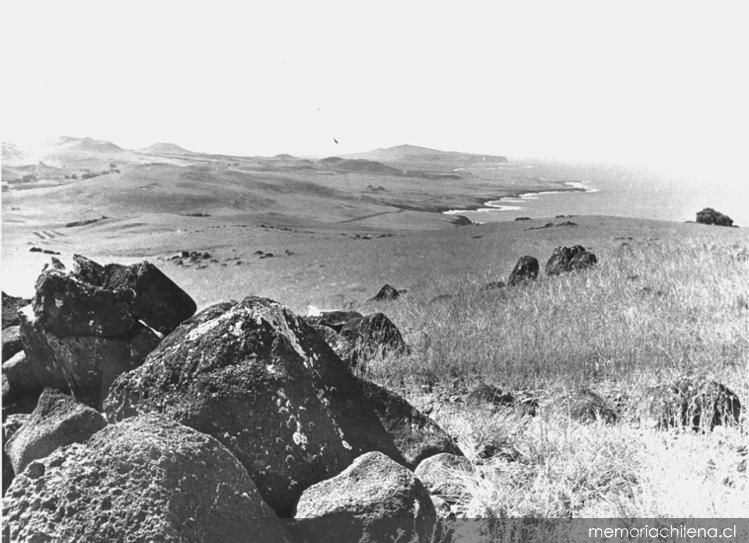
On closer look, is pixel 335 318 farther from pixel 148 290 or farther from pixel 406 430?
pixel 406 430

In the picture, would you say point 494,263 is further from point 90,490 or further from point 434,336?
point 90,490

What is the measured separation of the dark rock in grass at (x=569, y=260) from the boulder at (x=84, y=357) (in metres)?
3.92

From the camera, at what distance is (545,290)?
582 cm

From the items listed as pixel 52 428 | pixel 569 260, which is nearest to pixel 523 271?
pixel 569 260

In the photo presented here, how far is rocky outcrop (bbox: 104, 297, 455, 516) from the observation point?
2617 mm

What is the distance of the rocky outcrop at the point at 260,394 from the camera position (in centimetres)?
262

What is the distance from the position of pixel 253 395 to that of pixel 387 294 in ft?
10.6

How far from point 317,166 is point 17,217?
2.28 m

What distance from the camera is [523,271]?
6.23 metres

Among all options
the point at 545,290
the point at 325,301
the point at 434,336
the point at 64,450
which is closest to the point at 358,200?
the point at 325,301

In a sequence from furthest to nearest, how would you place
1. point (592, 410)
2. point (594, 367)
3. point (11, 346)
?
point (594, 367), point (11, 346), point (592, 410)

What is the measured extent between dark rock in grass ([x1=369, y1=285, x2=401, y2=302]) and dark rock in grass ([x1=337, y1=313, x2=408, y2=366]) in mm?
896

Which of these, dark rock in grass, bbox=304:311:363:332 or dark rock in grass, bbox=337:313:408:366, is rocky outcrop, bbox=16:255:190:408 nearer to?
dark rock in grass, bbox=337:313:408:366

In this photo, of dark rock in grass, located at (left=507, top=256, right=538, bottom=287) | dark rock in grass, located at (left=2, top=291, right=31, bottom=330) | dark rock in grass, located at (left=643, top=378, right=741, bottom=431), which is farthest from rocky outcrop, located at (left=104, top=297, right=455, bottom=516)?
dark rock in grass, located at (left=507, top=256, right=538, bottom=287)
